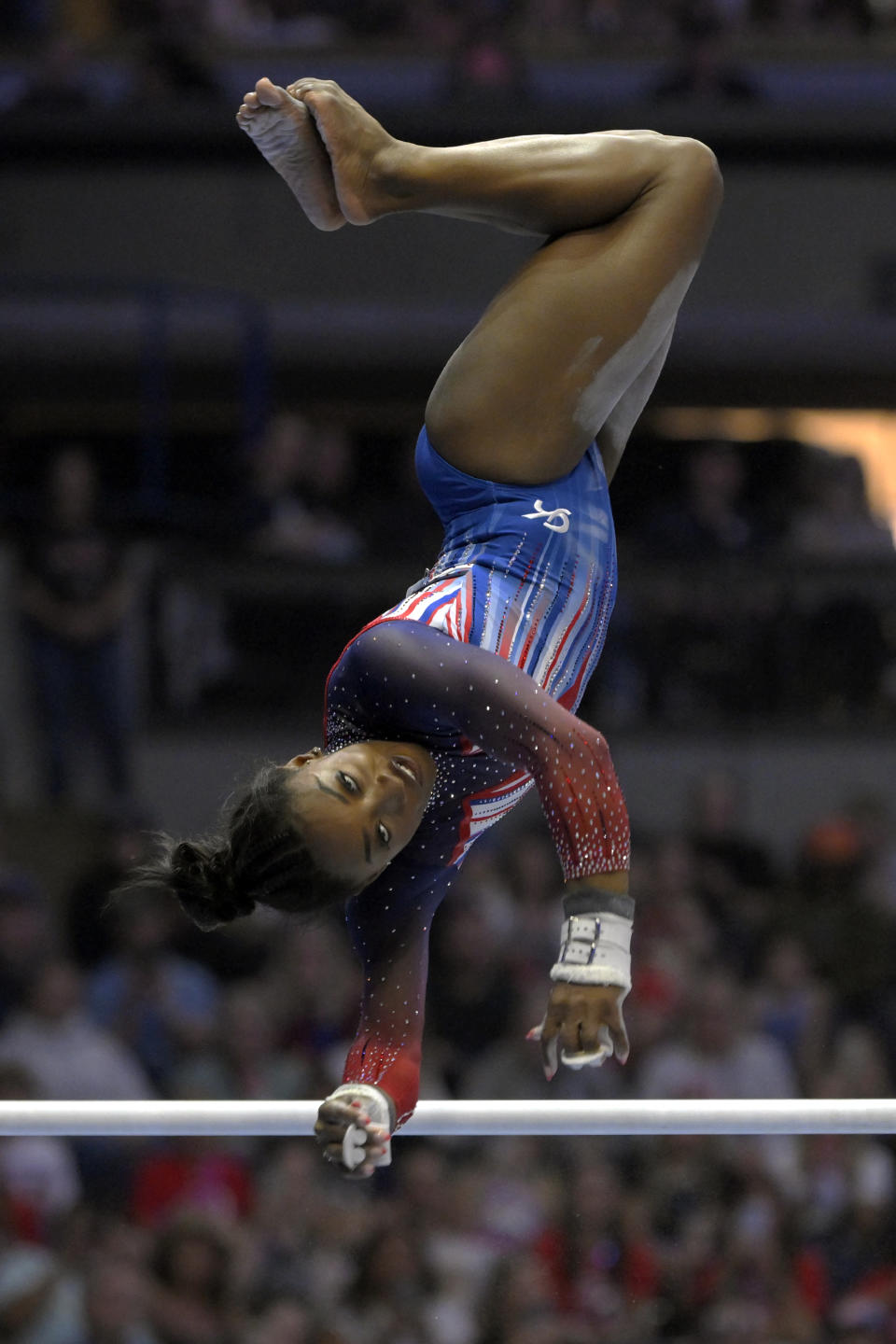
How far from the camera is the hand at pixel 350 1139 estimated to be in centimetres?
234

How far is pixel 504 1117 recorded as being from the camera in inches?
108

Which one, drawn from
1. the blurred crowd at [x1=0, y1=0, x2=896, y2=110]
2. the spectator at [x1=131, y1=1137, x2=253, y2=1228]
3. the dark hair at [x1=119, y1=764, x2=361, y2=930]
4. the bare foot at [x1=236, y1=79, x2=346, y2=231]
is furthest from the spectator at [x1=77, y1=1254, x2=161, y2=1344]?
the blurred crowd at [x1=0, y1=0, x2=896, y2=110]

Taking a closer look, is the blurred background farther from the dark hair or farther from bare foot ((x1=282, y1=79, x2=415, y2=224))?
bare foot ((x1=282, y1=79, x2=415, y2=224))

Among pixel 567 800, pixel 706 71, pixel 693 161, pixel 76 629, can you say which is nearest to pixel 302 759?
pixel 567 800

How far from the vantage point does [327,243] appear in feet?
25.9

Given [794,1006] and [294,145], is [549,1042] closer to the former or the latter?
[294,145]

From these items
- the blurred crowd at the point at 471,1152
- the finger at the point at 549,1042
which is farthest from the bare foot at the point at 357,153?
the blurred crowd at the point at 471,1152

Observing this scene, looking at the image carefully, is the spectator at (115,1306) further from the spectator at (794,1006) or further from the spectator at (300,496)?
the spectator at (300,496)

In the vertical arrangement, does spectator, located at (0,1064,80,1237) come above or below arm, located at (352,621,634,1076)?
below

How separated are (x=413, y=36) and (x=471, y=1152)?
5433mm

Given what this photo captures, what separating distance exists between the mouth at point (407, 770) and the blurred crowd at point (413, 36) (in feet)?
18.5

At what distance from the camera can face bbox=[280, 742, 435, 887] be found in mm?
2287

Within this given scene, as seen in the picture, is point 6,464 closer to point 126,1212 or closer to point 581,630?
point 126,1212

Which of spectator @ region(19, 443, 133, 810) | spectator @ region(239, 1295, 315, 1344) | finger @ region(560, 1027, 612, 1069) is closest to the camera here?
finger @ region(560, 1027, 612, 1069)
